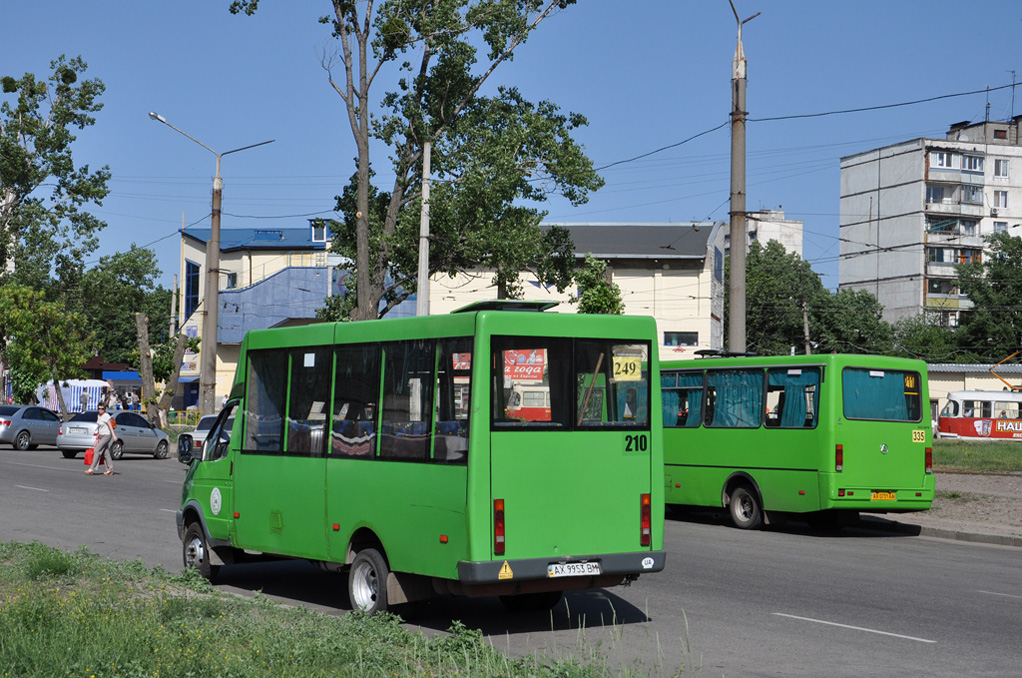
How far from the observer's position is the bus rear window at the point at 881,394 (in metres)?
18.3

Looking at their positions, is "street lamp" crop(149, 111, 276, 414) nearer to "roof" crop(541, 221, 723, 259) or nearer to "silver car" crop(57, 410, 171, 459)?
"silver car" crop(57, 410, 171, 459)

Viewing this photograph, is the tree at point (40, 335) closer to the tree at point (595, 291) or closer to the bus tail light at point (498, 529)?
the tree at point (595, 291)

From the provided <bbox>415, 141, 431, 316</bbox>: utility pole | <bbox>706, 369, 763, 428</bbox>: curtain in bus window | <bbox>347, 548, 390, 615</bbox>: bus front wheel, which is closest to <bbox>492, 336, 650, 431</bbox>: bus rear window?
<bbox>347, 548, 390, 615</bbox>: bus front wheel

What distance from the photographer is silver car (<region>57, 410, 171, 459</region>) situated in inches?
1444

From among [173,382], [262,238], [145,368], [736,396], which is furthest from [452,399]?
[262,238]

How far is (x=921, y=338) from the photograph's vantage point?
85.9 meters

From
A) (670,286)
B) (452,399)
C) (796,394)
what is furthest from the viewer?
(670,286)

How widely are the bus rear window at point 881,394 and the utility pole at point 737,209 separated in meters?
3.18

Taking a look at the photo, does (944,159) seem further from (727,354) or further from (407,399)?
(407,399)

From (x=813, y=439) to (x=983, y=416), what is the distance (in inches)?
2021

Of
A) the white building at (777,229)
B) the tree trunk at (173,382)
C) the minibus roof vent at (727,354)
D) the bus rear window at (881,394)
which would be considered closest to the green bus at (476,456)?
the bus rear window at (881,394)

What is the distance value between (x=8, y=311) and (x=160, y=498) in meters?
33.9

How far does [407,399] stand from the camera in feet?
31.7

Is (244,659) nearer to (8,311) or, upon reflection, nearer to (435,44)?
(435,44)
